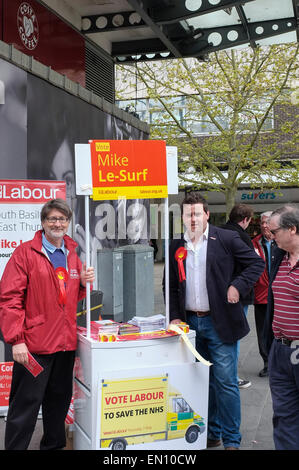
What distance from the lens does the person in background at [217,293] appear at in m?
4.25

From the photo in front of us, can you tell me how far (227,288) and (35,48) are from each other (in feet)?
15.7

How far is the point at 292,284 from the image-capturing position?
360 centimetres

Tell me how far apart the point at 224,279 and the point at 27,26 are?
4.70m

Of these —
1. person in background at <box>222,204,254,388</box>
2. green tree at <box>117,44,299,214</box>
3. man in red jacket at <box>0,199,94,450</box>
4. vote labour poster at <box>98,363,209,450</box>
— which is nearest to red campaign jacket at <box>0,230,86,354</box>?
man in red jacket at <box>0,199,94,450</box>

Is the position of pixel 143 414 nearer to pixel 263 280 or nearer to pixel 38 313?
pixel 38 313

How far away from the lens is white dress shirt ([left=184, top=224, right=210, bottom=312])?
4332mm

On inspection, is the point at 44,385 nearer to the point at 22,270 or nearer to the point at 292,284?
the point at 22,270

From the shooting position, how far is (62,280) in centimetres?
395

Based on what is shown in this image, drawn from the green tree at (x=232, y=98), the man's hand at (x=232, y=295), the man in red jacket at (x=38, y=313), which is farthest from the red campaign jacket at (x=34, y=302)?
the green tree at (x=232, y=98)

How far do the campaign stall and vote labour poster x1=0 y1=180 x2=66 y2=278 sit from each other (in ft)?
5.26

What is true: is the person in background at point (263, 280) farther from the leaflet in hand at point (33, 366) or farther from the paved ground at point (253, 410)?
the leaflet in hand at point (33, 366)

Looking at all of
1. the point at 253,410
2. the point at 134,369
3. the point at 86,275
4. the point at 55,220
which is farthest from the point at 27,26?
the point at 253,410

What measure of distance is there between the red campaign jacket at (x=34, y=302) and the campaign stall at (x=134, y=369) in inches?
8.3

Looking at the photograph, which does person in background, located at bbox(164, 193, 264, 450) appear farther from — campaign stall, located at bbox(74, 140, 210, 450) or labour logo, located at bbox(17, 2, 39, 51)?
labour logo, located at bbox(17, 2, 39, 51)
